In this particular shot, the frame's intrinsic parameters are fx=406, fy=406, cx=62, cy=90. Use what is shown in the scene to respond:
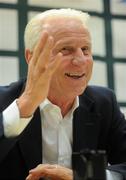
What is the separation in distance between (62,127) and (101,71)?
2.87 feet

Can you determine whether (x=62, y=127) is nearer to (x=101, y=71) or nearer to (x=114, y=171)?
(x=114, y=171)

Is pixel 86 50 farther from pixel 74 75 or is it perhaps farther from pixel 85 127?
pixel 85 127

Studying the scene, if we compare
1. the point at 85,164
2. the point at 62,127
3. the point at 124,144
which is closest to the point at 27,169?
the point at 62,127

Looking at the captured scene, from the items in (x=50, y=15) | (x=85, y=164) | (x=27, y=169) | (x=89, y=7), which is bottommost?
(x=27, y=169)

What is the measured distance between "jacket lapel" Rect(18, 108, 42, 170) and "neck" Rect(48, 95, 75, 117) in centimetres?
8

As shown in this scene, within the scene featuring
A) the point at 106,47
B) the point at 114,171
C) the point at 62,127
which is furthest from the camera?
the point at 106,47

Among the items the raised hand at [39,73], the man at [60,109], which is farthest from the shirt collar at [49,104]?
the raised hand at [39,73]

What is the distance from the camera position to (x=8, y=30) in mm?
1939

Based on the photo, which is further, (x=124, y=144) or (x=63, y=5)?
(x=63, y=5)

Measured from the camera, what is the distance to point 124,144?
4.29ft

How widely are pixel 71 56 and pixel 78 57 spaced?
0.02 meters

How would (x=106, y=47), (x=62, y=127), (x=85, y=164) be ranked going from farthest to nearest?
1. (x=106, y=47)
2. (x=62, y=127)
3. (x=85, y=164)

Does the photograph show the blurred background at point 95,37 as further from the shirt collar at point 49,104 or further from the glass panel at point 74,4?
the shirt collar at point 49,104

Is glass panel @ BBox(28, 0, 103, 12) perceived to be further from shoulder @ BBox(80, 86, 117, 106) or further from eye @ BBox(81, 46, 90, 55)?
eye @ BBox(81, 46, 90, 55)
